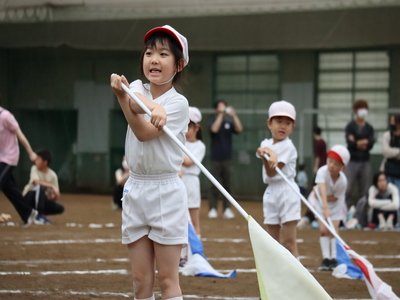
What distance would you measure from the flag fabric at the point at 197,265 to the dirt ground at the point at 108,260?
0.13m

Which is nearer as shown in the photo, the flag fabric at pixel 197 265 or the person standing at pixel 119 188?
the flag fabric at pixel 197 265

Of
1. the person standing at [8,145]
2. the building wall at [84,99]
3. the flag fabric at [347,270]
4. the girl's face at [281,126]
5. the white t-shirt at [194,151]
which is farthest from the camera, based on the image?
the building wall at [84,99]

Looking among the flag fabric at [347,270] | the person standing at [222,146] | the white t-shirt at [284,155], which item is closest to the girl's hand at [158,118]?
the white t-shirt at [284,155]

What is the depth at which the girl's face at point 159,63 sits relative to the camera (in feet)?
19.6

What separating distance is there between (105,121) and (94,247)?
1320cm

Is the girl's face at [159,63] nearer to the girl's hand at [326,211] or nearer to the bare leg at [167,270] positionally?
the bare leg at [167,270]

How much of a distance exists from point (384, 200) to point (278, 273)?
1068 cm

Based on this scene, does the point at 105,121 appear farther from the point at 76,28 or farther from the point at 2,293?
the point at 2,293

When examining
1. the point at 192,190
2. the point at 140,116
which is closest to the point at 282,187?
the point at 192,190

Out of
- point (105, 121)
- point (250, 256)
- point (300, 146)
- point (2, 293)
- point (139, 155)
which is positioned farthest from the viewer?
point (105, 121)

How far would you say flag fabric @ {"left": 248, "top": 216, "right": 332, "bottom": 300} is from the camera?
5.75 meters

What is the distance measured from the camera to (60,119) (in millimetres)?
25359

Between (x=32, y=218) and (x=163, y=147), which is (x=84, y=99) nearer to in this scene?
(x=32, y=218)

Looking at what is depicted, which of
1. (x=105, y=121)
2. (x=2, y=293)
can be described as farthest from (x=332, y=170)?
(x=105, y=121)
